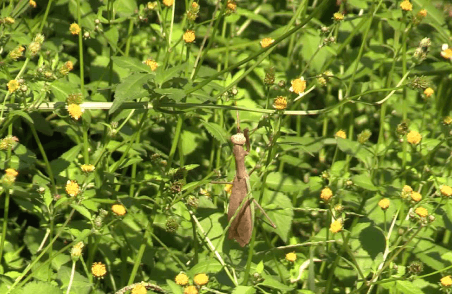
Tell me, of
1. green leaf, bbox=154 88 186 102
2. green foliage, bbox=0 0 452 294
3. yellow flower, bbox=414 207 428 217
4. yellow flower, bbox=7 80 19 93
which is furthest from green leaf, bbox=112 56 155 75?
yellow flower, bbox=414 207 428 217

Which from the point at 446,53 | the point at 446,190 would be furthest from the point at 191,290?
the point at 446,53

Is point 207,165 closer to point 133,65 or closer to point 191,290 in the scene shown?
point 133,65

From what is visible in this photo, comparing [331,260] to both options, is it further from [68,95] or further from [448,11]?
[448,11]

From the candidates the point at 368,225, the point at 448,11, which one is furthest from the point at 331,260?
the point at 448,11

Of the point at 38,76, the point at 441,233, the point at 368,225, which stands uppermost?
the point at 38,76

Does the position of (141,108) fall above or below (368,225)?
above

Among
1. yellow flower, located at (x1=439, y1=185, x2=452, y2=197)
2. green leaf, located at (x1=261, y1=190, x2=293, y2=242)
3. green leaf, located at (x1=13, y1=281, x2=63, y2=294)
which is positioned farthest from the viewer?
green leaf, located at (x1=261, y1=190, x2=293, y2=242)

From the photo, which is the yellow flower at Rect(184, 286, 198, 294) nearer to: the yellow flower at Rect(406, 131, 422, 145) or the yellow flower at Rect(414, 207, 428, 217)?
the yellow flower at Rect(414, 207, 428, 217)
